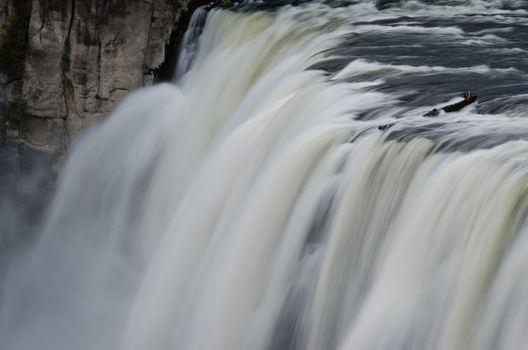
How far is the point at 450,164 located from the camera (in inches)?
237

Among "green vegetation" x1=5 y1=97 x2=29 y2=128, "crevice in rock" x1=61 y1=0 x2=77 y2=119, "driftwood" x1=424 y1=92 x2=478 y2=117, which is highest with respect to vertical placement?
"driftwood" x1=424 y1=92 x2=478 y2=117

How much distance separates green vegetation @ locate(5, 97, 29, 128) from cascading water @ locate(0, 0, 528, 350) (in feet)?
2.67

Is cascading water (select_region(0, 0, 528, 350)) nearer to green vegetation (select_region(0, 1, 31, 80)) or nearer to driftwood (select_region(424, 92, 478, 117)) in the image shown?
driftwood (select_region(424, 92, 478, 117))

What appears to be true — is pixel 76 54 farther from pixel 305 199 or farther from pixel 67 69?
pixel 305 199

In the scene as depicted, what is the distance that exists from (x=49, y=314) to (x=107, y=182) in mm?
1486

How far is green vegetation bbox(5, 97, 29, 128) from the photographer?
12250 mm

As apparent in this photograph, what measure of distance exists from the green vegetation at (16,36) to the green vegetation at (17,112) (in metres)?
0.43

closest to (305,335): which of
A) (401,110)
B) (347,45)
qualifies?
(401,110)

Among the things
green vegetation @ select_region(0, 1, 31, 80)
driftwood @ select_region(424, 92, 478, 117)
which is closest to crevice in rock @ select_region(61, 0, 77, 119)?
green vegetation @ select_region(0, 1, 31, 80)

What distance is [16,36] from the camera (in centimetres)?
1210

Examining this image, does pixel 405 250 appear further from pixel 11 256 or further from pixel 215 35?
pixel 11 256

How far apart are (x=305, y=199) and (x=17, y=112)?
6368 mm

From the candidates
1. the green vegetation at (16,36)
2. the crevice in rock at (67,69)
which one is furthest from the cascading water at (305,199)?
the green vegetation at (16,36)

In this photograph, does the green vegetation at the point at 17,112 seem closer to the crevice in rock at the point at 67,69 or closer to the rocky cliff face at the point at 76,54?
the rocky cliff face at the point at 76,54
